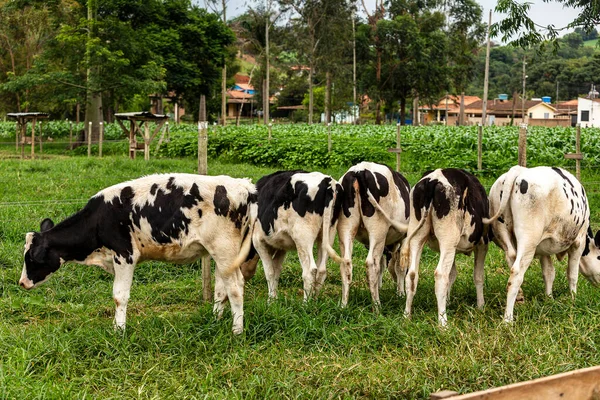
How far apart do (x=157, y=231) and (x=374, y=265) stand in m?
2.59

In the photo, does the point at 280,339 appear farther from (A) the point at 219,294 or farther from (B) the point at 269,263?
(B) the point at 269,263

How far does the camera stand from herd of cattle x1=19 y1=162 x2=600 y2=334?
7219 mm

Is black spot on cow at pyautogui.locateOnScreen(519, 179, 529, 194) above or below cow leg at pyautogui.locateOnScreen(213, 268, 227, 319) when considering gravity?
above

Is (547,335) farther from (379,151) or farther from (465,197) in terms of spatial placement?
(379,151)

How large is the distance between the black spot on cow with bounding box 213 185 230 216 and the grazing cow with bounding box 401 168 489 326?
210 cm

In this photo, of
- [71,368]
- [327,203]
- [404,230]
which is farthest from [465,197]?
[71,368]

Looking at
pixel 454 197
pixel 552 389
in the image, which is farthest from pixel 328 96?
pixel 552 389

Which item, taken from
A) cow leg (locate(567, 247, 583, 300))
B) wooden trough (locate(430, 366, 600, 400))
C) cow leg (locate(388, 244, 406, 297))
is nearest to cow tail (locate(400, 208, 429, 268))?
cow leg (locate(388, 244, 406, 297))

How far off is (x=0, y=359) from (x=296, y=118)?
70803 mm

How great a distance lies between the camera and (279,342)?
6.73 metres

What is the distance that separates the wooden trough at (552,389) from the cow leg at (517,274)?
3113mm

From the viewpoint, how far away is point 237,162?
2583 cm

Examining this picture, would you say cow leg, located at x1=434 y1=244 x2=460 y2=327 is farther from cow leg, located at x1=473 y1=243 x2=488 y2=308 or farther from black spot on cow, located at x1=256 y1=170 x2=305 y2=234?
black spot on cow, located at x1=256 y1=170 x2=305 y2=234

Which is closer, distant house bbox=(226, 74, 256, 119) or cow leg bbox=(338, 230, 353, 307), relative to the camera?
cow leg bbox=(338, 230, 353, 307)
